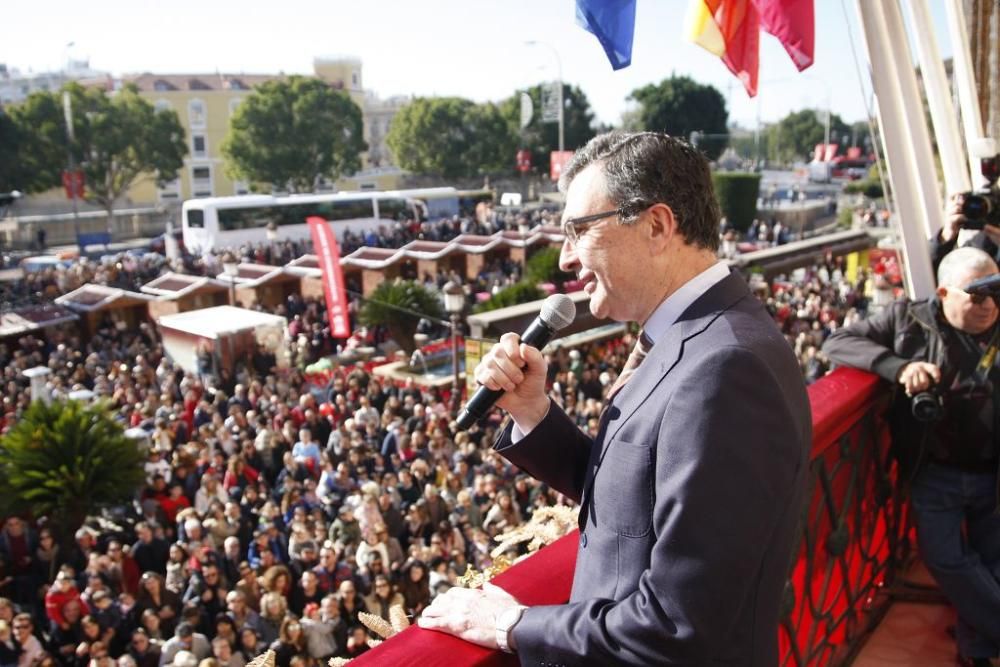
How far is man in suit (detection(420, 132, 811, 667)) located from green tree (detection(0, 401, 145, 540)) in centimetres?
858

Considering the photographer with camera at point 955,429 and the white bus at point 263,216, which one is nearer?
the photographer with camera at point 955,429

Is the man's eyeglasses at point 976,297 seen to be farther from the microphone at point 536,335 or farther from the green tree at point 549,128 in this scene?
the green tree at point 549,128

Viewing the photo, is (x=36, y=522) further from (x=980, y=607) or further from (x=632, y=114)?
(x=632, y=114)

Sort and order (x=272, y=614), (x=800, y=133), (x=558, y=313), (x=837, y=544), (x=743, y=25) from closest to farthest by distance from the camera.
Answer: (x=558, y=313), (x=837, y=544), (x=743, y=25), (x=272, y=614), (x=800, y=133)

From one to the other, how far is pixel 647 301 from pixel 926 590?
2182mm

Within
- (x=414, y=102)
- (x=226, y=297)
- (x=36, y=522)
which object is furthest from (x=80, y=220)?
(x=36, y=522)

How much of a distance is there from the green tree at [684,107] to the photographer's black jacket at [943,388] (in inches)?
2434

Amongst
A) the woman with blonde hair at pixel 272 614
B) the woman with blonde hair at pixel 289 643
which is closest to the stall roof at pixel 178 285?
the woman with blonde hair at pixel 272 614

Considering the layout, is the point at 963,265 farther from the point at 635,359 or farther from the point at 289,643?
the point at 289,643

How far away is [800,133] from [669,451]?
10466 centimetres

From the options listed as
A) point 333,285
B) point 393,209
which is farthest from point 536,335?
point 393,209

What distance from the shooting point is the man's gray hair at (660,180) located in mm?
1358

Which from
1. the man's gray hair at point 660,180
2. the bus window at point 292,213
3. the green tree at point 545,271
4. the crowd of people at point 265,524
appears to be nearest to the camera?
the man's gray hair at point 660,180

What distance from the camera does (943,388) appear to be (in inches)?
101
